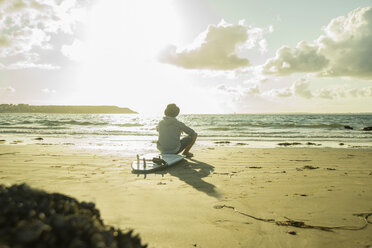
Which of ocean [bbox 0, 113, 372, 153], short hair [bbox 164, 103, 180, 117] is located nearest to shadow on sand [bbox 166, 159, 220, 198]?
short hair [bbox 164, 103, 180, 117]

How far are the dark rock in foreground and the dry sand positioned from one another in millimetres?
1494

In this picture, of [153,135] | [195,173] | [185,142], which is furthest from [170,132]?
[153,135]

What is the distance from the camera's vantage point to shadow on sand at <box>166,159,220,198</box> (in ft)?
15.6

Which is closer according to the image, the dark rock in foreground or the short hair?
the dark rock in foreground

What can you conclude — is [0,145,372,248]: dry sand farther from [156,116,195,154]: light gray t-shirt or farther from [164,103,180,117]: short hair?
[164,103,180,117]: short hair

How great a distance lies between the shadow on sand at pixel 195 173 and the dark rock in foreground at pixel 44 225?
3.21 metres

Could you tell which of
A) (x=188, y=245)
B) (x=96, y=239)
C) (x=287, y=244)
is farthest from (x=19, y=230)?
(x=287, y=244)

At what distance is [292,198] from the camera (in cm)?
418

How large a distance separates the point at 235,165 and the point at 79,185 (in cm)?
410

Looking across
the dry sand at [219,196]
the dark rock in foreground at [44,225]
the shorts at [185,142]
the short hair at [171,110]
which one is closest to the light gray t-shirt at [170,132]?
the short hair at [171,110]

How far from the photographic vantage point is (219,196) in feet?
14.1

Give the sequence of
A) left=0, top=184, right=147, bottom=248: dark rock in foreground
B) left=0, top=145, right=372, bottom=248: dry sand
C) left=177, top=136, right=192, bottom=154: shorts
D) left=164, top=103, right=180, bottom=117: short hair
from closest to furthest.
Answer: left=0, top=184, right=147, bottom=248: dark rock in foreground
left=0, top=145, right=372, bottom=248: dry sand
left=164, top=103, right=180, bottom=117: short hair
left=177, top=136, right=192, bottom=154: shorts

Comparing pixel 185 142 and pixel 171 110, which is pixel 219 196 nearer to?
pixel 171 110

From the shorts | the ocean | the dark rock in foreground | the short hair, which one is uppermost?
the short hair
